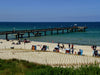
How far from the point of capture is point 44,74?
7.47m

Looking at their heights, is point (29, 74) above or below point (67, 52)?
above

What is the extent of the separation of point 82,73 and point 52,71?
1349 millimetres

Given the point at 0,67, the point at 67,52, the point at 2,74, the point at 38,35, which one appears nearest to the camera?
the point at 2,74

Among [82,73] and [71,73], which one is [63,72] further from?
[82,73]

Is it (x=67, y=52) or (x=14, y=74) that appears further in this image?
(x=67, y=52)

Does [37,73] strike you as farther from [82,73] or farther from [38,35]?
[38,35]

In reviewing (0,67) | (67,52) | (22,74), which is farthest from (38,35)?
(22,74)

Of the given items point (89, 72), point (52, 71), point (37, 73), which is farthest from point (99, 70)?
point (37, 73)

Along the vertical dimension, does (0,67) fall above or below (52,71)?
below

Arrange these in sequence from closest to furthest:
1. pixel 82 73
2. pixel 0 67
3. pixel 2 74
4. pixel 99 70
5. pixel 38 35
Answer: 1. pixel 82 73
2. pixel 99 70
3. pixel 2 74
4. pixel 0 67
5. pixel 38 35

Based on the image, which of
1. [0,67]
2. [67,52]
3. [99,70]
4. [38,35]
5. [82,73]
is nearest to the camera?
[82,73]

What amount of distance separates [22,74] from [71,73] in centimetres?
217

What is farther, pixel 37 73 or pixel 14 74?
pixel 14 74

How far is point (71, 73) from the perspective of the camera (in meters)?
7.46
